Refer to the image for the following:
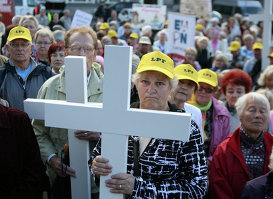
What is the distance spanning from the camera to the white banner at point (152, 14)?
13.5 meters

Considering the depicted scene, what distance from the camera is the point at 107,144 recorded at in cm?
199

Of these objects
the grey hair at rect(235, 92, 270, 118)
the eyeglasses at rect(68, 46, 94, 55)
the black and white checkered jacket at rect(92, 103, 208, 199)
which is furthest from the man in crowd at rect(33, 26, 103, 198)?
the grey hair at rect(235, 92, 270, 118)

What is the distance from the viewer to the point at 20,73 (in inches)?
148

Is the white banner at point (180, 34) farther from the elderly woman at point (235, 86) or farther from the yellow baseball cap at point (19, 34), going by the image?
the yellow baseball cap at point (19, 34)

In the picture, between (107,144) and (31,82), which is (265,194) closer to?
(107,144)

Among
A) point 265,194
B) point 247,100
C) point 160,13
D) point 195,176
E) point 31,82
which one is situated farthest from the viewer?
point 160,13

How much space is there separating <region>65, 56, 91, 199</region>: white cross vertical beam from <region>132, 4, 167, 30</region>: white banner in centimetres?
1132

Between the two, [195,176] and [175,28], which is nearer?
[195,176]

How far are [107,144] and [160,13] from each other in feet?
39.2

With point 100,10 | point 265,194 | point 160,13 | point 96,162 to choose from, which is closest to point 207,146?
point 265,194

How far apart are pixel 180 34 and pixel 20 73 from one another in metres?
5.10

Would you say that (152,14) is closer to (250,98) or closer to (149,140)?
(250,98)

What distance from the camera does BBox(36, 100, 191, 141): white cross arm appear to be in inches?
73.7

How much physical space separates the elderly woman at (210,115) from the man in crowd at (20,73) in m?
1.47
